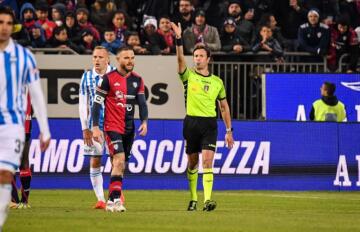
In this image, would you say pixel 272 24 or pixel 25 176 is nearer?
pixel 25 176

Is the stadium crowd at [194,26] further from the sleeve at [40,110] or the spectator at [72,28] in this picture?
the sleeve at [40,110]

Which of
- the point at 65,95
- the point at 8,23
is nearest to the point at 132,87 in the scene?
the point at 8,23

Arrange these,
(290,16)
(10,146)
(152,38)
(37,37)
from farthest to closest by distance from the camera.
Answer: (290,16) < (152,38) < (37,37) < (10,146)

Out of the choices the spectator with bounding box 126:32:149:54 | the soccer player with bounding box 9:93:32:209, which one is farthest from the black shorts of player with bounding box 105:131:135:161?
the spectator with bounding box 126:32:149:54

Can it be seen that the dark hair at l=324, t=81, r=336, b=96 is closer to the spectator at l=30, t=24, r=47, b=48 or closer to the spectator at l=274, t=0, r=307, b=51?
the spectator at l=274, t=0, r=307, b=51

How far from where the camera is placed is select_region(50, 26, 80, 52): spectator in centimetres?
2647

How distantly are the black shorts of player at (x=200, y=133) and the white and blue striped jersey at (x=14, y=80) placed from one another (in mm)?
5998

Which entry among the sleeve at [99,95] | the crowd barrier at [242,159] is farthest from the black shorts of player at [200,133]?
the crowd barrier at [242,159]

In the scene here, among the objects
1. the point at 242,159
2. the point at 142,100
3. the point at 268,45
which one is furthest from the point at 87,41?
the point at 142,100

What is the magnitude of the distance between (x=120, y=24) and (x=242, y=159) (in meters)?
5.09

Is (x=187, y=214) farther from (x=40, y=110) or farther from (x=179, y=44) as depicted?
(x=40, y=110)

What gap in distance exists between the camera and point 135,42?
26266 mm

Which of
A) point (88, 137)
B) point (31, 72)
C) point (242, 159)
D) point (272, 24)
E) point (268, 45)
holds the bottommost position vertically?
point (242, 159)

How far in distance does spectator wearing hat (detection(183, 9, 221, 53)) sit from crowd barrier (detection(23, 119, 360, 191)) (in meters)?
3.45
